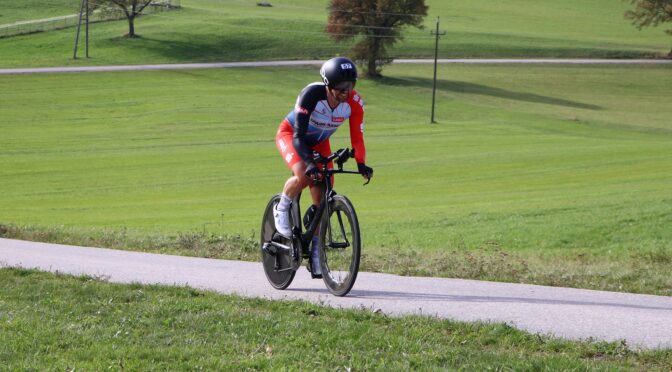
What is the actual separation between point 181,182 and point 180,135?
1601cm

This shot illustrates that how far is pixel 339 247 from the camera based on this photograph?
9.23 m

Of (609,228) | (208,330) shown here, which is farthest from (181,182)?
(208,330)

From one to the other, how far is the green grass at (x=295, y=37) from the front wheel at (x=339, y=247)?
235 ft

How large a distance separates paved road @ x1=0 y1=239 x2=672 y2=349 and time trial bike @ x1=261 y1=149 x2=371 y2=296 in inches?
7.4

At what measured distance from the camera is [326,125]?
371 inches

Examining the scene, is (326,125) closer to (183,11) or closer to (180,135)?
(180,135)

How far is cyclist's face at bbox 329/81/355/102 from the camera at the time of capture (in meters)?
8.95

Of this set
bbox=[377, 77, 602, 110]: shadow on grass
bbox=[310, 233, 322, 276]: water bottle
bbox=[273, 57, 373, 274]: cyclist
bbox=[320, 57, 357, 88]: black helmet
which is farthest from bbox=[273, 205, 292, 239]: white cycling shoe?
bbox=[377, 77, 602, 110]: shadow on grass

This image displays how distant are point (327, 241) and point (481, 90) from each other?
65275 millimetres

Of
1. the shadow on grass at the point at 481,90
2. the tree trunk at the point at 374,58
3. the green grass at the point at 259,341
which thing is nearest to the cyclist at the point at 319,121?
the green grass at the point at 259,341

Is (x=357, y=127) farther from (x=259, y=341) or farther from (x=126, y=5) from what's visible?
(x=126, y=5)

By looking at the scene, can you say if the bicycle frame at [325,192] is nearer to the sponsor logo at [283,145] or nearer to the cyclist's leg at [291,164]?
the cyclist's leg at [291,164]

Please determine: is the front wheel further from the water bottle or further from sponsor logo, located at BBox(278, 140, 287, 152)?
sponsor logo, located at BBox(278, 140, 287, 152)

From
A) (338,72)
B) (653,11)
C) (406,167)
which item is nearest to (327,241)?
(338,72)
